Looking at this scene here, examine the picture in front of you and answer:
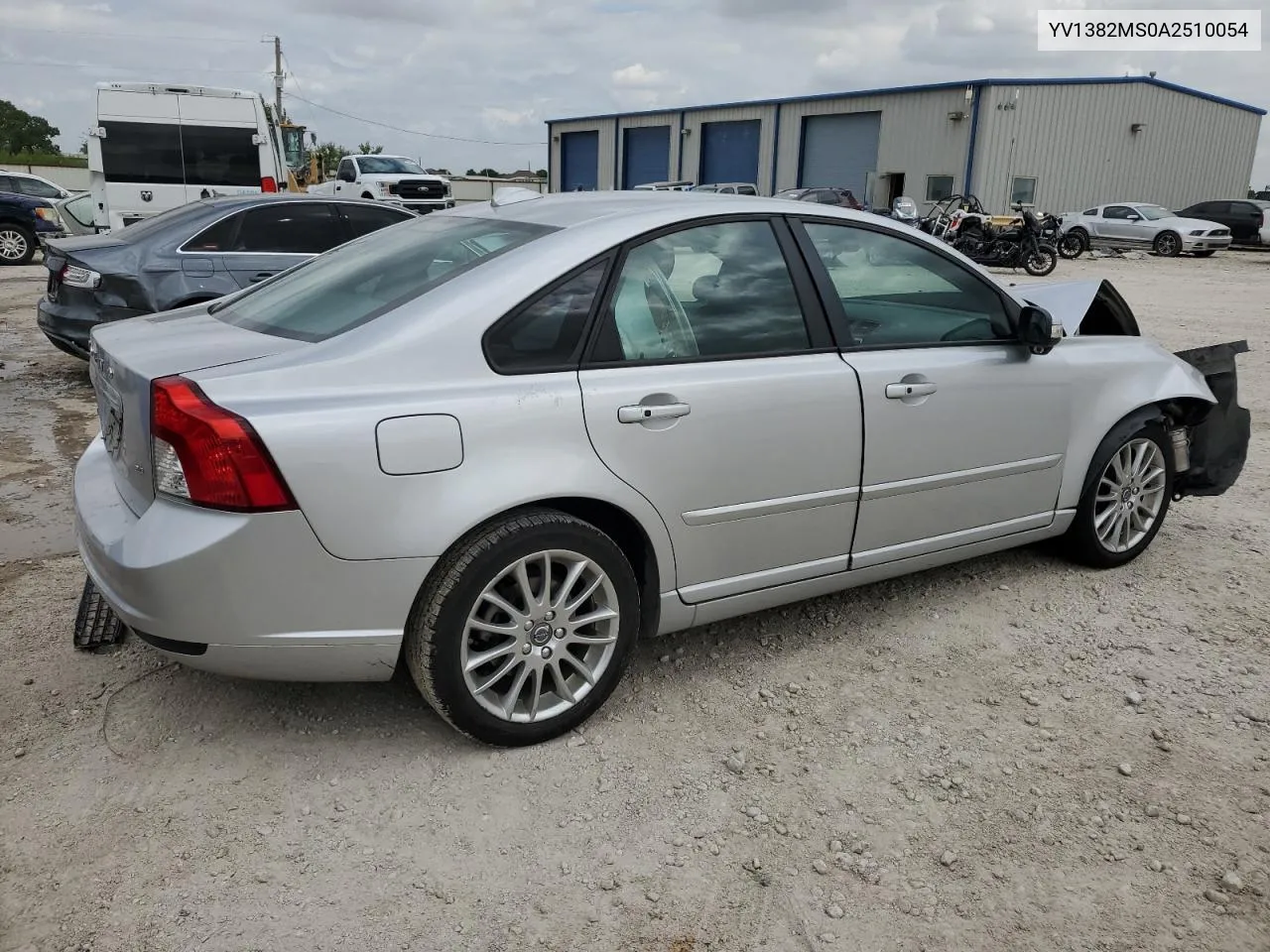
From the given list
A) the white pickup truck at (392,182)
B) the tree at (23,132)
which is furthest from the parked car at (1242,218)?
the tree at (23,132)

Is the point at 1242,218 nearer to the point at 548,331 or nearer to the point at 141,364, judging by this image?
the point at 548,331

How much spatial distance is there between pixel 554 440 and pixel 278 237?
5.83 m

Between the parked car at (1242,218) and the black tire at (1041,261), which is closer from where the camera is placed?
the black tire at (1041,261)

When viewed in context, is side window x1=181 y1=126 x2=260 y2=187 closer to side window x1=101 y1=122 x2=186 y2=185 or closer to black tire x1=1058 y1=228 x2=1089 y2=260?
side window x1=101 y1=122 x2=186 y2=185

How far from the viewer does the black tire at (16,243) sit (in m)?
18.4

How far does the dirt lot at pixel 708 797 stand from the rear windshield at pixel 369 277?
1168mm

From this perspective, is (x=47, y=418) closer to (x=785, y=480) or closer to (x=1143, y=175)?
(x=785, y=480)

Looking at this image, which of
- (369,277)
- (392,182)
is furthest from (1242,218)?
(369,277)

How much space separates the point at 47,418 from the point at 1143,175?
37105 millimetres

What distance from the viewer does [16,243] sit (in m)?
18.6

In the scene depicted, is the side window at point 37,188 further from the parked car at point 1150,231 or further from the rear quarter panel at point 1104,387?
the parked car at point 1150,231

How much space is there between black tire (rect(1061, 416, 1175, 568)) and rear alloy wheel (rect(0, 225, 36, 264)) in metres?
19.7

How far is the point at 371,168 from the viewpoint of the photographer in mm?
25453

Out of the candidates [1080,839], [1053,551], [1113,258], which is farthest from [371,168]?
[1080,839]
